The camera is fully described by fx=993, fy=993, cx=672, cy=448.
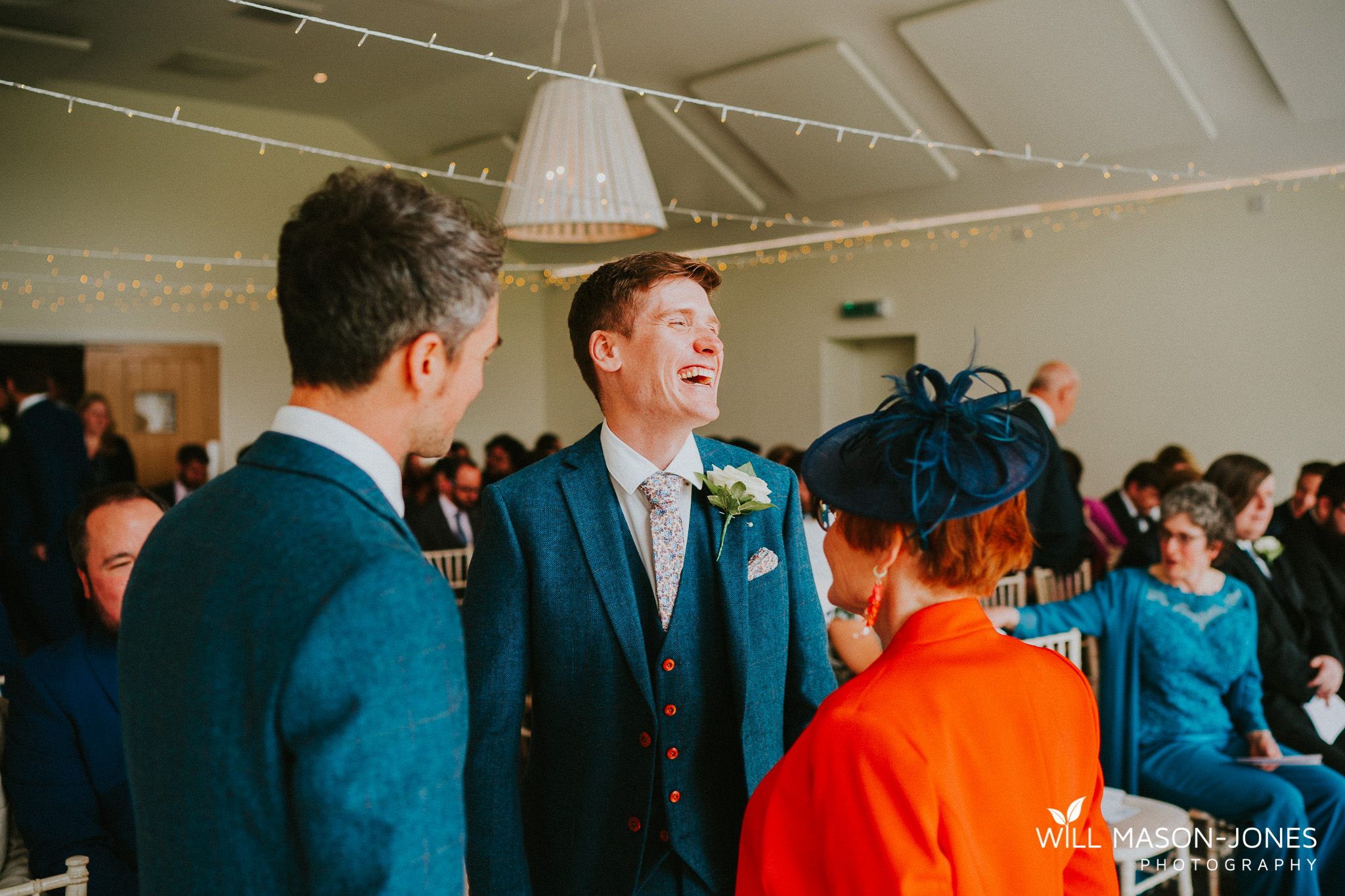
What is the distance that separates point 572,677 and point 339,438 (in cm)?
67

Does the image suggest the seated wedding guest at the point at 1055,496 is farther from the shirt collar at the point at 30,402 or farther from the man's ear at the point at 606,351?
the shirt collar at the point at 30,402

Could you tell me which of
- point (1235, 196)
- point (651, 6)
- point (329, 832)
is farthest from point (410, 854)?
point (1235, 196)

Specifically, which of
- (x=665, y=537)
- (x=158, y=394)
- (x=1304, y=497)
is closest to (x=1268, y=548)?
(x=1304, y=497)

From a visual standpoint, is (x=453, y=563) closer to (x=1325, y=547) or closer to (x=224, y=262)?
(x=224, y=262)

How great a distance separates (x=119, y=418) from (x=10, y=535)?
141 inches

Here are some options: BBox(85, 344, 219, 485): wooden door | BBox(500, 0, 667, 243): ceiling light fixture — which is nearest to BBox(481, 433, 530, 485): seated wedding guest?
BBox(85, 344, 219, 485): wooden door

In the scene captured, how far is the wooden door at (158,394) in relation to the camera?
8.51 m

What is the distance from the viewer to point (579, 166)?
379 cm

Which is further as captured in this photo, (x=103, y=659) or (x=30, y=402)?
(x=30, y=402)

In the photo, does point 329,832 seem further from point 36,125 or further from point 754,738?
point 36,125

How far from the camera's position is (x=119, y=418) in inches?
339

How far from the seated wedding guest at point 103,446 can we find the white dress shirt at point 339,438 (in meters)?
6.82

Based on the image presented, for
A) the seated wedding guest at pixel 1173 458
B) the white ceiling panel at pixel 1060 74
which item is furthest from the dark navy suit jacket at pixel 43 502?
the seated wedding guest at pixel 1173 458

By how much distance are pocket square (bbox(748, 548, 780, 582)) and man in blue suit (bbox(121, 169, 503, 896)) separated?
67 cm
